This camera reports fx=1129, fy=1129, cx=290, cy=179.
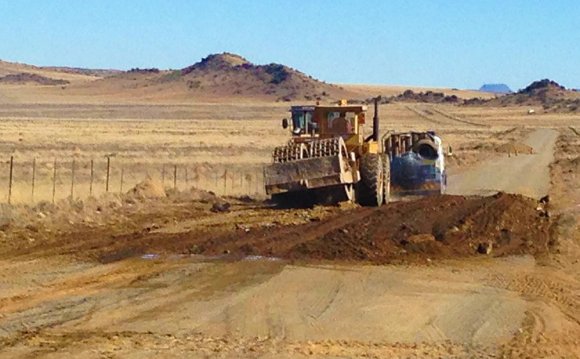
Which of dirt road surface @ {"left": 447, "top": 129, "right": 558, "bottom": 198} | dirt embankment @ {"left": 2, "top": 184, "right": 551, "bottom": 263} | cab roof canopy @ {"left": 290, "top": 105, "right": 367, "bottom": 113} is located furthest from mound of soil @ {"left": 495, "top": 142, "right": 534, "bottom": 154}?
dirt embankment @ {"left": 2, "top": 184, "right": 551, "bottom": 263}

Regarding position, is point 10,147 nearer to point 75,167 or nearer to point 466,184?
point 75,167

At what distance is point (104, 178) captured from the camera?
118ft

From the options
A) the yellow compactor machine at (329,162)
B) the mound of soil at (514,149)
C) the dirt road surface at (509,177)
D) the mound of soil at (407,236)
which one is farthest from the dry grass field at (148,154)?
the mound of soil at (407,236)

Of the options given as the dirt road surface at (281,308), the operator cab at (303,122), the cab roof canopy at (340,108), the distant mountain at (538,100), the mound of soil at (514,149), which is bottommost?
the dirt road surface at (281,308)

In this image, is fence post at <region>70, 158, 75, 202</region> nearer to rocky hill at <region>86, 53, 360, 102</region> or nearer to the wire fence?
the wire fence

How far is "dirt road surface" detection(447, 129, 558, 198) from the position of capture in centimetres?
3509

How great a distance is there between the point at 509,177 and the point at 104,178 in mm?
14826

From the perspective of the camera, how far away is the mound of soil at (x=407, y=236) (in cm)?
1833

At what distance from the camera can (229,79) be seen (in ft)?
613

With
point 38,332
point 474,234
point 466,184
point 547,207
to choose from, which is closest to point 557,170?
point 466,184

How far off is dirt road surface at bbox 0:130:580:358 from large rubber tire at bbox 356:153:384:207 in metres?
8.06

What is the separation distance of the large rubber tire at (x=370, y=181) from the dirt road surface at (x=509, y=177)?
7.53m

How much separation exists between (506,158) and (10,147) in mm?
23170

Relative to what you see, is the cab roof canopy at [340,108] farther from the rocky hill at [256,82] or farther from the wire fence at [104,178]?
the rocky hill at [256,82]
